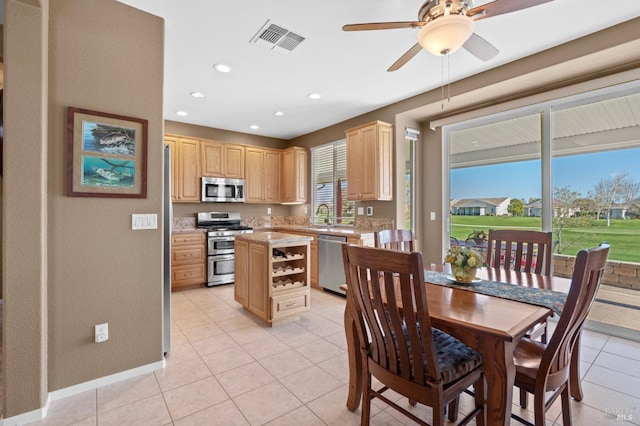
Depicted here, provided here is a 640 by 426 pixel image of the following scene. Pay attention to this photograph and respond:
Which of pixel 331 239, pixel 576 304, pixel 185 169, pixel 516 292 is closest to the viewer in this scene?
pixel 576 304

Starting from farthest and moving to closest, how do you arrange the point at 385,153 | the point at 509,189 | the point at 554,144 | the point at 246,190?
the point at 246,190 → the point at 385,153 → the point at 509,189 → the point at 554,144

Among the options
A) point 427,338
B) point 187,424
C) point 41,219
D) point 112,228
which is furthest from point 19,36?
point 427,338

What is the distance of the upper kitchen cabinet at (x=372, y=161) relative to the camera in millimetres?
4121

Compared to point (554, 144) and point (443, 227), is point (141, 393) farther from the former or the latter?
point (554, 144)

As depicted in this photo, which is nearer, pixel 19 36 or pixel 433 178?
pixel 19 36

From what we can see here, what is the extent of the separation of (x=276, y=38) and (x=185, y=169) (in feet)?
10.2

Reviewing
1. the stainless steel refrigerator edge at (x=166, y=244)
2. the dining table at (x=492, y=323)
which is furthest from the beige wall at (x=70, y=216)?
the dining table at (x=492, y=323)

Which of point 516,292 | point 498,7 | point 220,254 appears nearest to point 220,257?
point 220,254

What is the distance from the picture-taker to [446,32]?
1675mm

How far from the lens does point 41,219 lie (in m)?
1.80

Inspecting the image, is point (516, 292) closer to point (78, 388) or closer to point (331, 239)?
point (331, 239)

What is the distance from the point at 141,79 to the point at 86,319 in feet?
5.79

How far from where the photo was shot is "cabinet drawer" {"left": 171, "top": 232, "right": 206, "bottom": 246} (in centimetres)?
457

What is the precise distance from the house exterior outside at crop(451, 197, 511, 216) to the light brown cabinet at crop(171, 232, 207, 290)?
3900 mm
